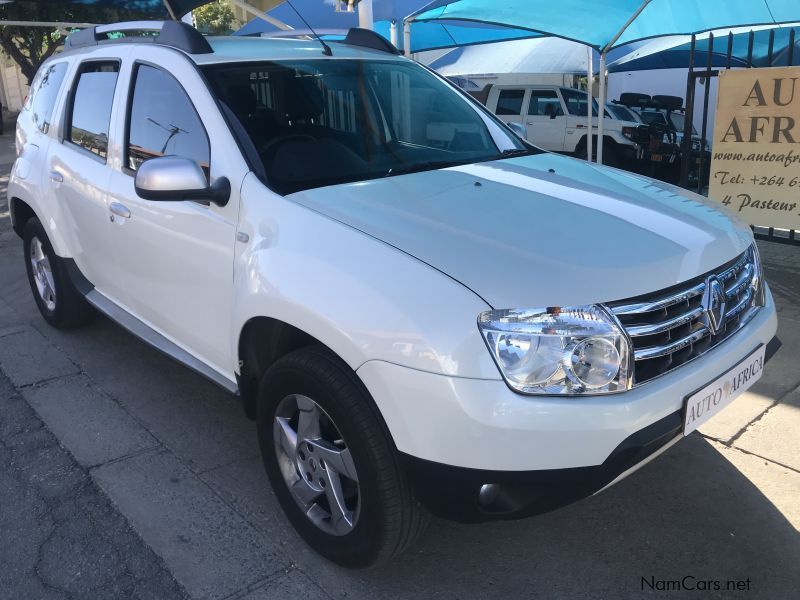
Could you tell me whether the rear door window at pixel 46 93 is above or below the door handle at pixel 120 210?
above

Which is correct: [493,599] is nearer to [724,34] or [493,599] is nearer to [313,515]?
[313,515]

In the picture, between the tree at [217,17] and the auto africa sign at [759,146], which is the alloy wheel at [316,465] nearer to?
the auto africa sign at [759,146]

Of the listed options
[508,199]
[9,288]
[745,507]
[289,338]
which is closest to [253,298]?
[289,338]

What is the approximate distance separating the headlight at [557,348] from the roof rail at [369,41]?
7.94 ft

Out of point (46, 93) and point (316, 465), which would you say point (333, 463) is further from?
point (46, 93)

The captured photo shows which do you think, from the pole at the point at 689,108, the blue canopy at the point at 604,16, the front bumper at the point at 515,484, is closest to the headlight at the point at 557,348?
the front bumper at the point at 515,484

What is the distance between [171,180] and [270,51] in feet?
3.41

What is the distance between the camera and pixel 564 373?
1980 mm

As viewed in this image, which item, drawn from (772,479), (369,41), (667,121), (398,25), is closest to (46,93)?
(369,41)

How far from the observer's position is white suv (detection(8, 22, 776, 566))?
1974mm

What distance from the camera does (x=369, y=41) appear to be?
13.0 feet

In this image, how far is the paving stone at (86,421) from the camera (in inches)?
133

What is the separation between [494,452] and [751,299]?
4.35 feet

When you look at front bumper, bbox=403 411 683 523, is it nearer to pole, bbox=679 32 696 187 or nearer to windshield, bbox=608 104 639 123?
pole, bbox=679 32 696 187
